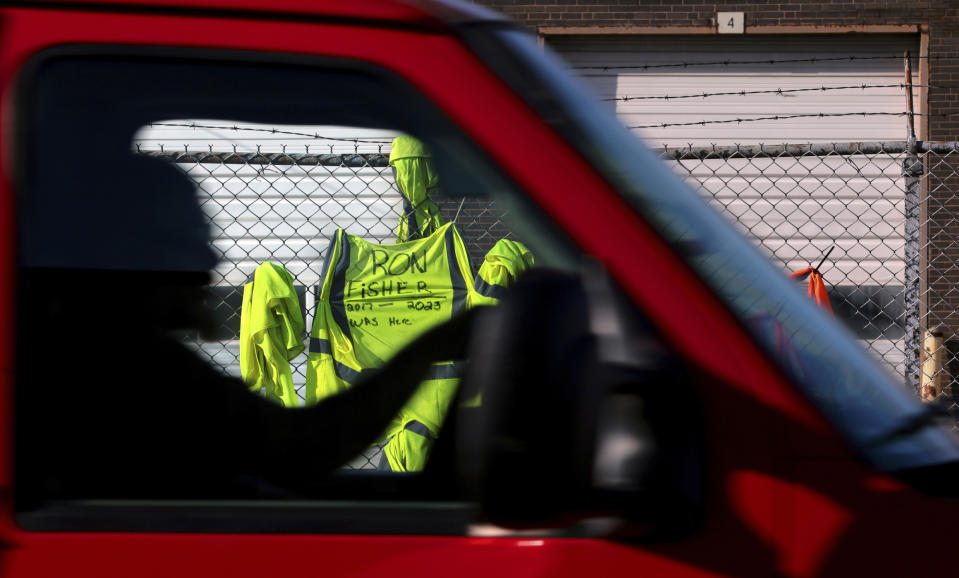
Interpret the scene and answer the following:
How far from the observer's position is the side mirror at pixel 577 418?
101cm

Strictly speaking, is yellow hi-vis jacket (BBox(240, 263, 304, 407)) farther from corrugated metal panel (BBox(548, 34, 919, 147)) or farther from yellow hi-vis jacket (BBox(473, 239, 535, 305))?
corrugated metal panel (BBox(548, 34, 919, 147))

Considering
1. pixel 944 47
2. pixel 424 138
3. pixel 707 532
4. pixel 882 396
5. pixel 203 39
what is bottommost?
pixel 707 532

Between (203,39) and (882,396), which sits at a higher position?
(203,39)

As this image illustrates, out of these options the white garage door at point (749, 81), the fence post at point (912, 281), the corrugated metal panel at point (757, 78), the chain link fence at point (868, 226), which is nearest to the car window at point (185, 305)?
the chain link fence at point (868, 226)

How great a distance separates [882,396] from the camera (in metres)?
1.36

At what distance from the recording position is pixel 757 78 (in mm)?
10656

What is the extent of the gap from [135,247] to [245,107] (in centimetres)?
25

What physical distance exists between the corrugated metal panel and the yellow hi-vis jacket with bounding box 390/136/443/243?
8980mm

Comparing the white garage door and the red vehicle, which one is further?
the white garage door

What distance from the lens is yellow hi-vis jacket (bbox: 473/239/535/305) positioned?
1334 mm

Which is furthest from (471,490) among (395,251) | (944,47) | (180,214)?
(944,47)

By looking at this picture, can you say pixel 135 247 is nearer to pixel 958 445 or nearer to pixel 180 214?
pixel 180 214

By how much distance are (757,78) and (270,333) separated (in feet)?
32.5

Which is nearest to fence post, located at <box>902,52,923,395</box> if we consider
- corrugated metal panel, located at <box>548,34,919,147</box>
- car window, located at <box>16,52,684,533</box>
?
car window, located at <box>16,52,684,533</box>
